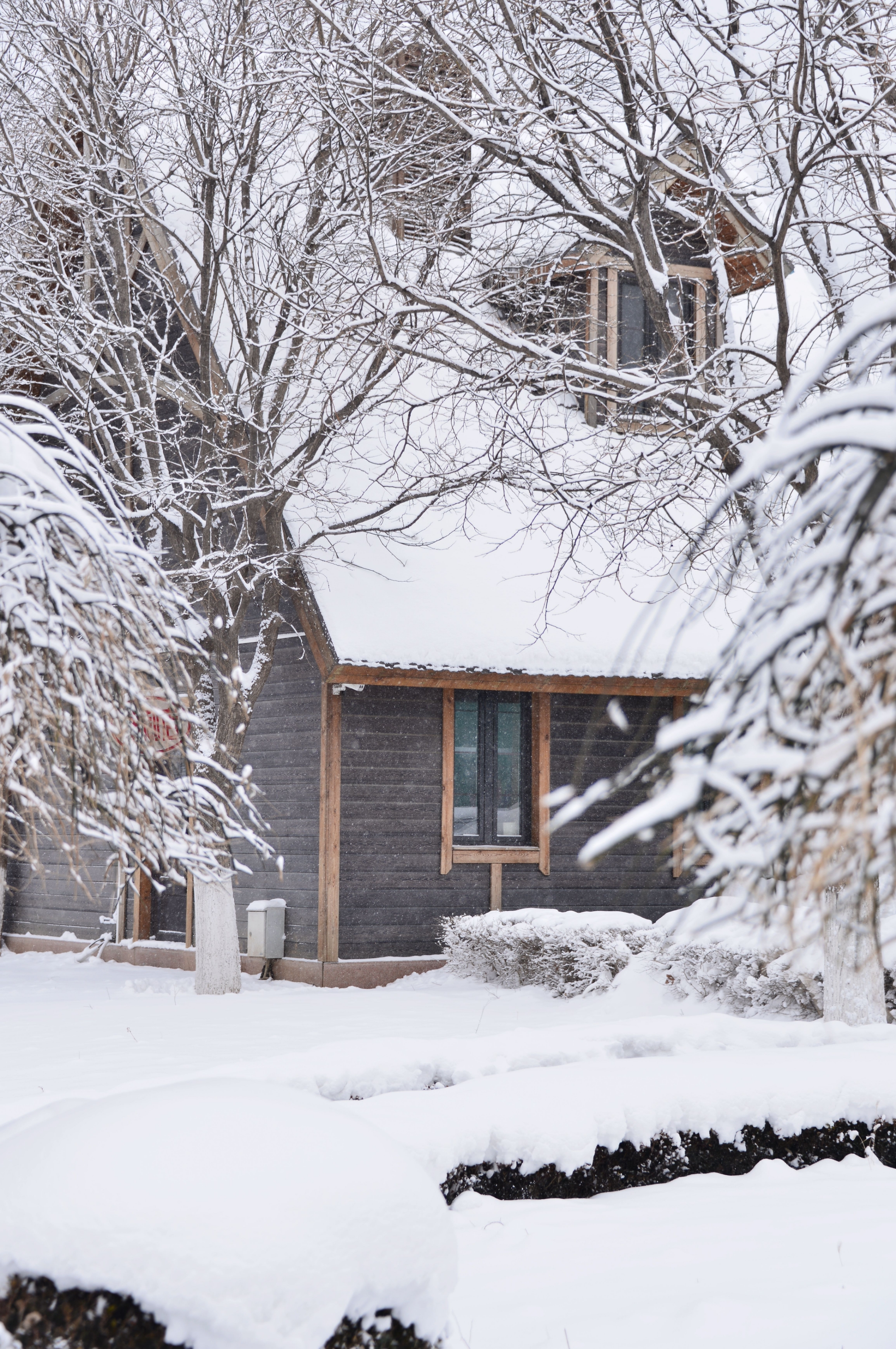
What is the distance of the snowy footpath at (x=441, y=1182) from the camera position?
3.28 metres

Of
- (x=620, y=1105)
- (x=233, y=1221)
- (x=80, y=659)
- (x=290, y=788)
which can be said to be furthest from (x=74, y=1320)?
(x=290, y=788)

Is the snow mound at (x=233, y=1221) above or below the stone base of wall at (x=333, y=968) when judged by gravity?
above

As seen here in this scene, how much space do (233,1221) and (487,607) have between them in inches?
397

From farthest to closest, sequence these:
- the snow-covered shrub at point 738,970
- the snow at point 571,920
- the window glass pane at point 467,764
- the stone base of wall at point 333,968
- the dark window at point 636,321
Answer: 1. the dark window at point 636,321
2. the window glass pane at point 467,764
3. the stone base of wall at point 333,968
4. the snow at point 571,920
5. the snow-covered shrub at point 738,970

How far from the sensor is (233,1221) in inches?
130

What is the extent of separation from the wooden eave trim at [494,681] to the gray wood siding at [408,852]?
0.42 meters

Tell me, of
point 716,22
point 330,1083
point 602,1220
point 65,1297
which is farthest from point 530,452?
point 65,1297

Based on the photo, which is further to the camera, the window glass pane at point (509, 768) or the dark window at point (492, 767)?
the window glass pane at point (509, 768)

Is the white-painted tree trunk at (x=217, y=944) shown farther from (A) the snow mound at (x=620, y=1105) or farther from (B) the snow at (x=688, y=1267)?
(B) the snow at (x=688, y=1267)

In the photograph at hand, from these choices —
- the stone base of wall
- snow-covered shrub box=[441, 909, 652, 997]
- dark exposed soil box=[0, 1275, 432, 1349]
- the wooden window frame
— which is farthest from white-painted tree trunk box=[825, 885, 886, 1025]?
dark exposed soil box=[0, 1275, 432, 1349]

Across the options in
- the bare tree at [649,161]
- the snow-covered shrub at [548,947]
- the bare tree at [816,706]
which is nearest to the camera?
the bare tree at [816,706]

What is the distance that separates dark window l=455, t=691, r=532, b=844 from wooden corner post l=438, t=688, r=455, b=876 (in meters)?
0.25

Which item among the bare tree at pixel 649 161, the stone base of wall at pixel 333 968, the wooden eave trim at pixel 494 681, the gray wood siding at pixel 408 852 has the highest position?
the bare tree at pixel 649 161

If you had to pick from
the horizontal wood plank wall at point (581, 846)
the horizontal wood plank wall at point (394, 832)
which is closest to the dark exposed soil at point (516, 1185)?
the horizontal wood plank wall at point (394, 832)
